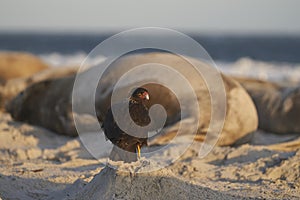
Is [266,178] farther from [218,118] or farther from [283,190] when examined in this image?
[218,118]

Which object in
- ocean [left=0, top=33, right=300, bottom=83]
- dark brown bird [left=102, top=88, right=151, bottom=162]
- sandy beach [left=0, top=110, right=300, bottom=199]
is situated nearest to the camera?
dark brown bird [left=102, top=88, right=151, bottom=162]

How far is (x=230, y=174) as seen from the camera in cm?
579

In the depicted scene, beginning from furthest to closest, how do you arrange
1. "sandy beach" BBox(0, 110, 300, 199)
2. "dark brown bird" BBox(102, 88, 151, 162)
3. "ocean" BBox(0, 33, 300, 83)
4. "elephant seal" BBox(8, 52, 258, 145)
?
"ocean" BBox(0, 33, 300, 83)
"elephant seal" BBox(8, 52, 258, 145)
"sandy beach" BBox(0, 110, 300, 199)
"dark brown bird" BBox(102, 88, 151, 162)

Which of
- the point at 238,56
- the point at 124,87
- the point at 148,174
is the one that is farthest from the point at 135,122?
the point at 238,56

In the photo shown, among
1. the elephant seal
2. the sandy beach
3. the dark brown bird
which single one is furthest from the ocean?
the dark brown bird

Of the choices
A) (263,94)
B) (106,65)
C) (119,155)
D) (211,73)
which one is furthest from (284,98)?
(119,155)

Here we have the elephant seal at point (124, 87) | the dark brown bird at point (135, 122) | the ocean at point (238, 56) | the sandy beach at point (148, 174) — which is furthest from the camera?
the ocean at point (238, 56)

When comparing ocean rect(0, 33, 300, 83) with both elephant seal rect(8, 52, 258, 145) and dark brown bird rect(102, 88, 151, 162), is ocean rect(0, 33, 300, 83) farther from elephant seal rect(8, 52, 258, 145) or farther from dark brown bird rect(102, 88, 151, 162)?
dark brown bird rect(102, 88, 151, 162)

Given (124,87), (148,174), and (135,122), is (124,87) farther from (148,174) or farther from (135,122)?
(135,122)

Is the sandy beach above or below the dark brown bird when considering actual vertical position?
below

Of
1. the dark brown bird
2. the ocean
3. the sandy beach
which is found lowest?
the ocean

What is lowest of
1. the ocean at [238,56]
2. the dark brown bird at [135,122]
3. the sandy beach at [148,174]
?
the ocean at [238,56]

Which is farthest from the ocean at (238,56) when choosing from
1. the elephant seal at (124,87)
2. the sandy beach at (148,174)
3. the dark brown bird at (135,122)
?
the dark brown bird at (135,122)

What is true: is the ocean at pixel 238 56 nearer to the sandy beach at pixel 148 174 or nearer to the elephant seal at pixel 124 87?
the elephant seal at pixel 124 87
